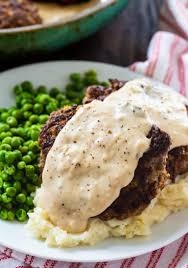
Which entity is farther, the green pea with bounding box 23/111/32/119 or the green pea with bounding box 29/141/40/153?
the green pea with bounding box 23/111/32/119

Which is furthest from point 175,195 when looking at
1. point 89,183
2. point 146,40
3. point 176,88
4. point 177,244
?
point 146,40

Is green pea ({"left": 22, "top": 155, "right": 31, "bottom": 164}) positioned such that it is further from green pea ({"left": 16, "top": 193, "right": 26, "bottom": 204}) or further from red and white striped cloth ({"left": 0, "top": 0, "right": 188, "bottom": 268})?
red and white striped cloth ({"left": 0, "top": 0, "right": 188, "bottom": 268})

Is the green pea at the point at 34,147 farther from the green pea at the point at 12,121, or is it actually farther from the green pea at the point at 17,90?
the green pea at the point at 17,90

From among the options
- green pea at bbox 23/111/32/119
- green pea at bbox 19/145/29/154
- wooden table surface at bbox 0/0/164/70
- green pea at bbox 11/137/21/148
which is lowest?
green pea at bbox 19/145/29/154

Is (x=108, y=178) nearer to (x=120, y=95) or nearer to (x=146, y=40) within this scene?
(x=120, y=95)

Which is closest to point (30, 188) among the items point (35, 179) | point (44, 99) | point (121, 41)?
point (35, 179)

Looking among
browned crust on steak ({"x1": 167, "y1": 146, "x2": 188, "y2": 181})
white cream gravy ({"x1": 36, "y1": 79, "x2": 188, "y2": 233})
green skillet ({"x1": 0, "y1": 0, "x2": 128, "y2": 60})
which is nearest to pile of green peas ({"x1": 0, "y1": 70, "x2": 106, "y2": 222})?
white cream gravy ({"x1": 36, "y1": 79, "x2": 188, "y2": 233})

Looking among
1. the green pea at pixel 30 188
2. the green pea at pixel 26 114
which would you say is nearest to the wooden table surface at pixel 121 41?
the green pea at pixel 26 114
